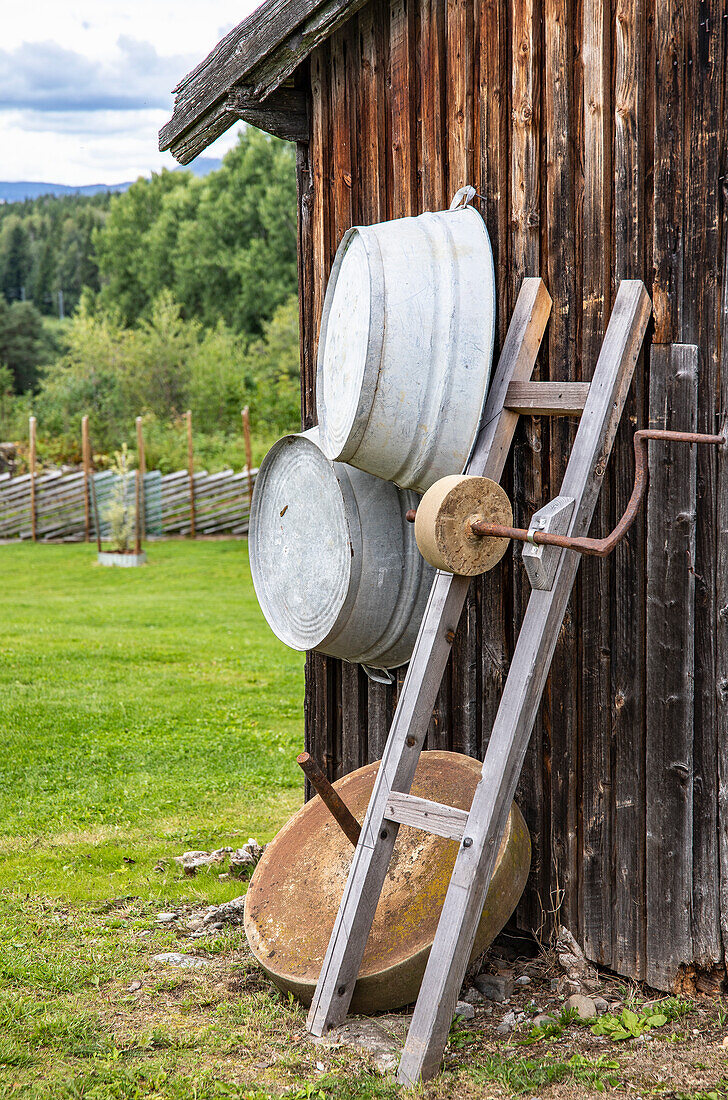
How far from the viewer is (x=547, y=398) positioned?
3729mm

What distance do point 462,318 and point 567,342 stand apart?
41 cm

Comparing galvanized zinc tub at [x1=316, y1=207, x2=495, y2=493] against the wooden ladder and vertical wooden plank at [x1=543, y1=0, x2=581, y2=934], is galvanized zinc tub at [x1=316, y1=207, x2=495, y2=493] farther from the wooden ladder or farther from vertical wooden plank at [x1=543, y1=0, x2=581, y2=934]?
vertical wooden plank at [x1=543, y1=0, x2=581, y2=934]

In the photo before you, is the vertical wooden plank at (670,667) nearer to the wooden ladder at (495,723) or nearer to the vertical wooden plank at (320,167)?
the wooden ladder at (495,723)

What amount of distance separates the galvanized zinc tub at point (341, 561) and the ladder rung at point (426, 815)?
43.0 inches

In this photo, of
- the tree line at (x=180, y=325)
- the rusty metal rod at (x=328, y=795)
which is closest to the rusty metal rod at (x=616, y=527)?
the rusty metal rod at (x=328, y=795)

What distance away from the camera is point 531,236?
396 cm

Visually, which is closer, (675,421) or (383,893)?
(675,421)

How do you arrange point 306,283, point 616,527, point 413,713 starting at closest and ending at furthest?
1. point 616,527
2. point 413,713
3. point 306,283

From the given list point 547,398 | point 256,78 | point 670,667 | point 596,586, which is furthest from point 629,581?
point 256,78

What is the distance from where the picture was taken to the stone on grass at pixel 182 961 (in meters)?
4.13

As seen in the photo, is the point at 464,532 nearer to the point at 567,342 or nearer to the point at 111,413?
the point at 567,342

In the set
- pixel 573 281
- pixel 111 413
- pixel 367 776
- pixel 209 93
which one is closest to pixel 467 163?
pixel 573 281

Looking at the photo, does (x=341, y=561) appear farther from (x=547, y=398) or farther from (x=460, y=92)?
(x=460, y=92)

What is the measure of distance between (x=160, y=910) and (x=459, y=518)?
260 cm
